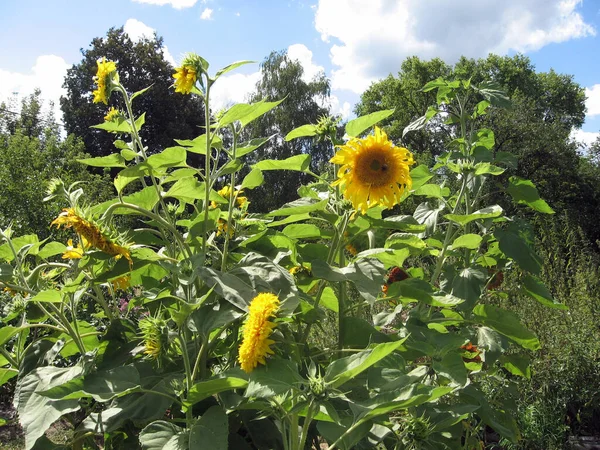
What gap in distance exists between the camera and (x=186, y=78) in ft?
4.64

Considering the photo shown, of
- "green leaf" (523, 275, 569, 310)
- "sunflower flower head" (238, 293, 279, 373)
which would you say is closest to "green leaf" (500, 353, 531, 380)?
"green leaf" (523, 275, 569, 310)

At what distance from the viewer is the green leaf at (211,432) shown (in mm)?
1146

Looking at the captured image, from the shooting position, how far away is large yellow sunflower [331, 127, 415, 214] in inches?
53.5

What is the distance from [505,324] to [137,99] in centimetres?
2138

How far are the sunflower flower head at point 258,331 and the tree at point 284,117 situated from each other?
2136cm

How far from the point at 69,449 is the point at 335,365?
0.96 meters

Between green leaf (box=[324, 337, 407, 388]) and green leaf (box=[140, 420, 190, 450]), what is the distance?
1.18ft

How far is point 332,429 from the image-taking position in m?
1.16

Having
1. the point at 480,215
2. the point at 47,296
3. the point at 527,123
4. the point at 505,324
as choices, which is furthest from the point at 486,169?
the point at 527,123

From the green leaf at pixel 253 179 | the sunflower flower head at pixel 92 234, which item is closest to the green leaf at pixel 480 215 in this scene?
the green leaf at pixel 253 179

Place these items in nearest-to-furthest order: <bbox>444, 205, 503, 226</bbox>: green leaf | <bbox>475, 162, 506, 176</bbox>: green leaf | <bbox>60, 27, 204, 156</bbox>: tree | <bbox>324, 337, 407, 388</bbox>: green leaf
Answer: <bbox>324, 337, 407, 388</bbox>: green leaf
<bbox>444, 205, 503, 226</bbox>: green leaf
<bbox>475, 162, 506, 176</bbox>: green leaf
<bbox>60, 27, 204, 156</bbox>: tree

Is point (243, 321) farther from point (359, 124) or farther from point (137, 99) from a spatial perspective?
point (137, 99)

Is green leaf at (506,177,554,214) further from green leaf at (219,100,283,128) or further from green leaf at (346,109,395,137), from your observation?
green leaf at (219,100,283,128)

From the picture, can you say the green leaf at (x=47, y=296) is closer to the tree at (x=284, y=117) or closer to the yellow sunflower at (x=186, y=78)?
the yellow sunflower at (x=186, y=78)
